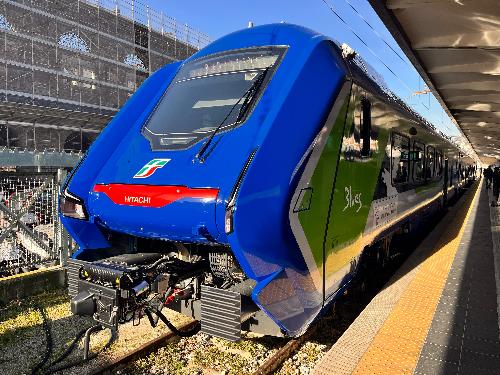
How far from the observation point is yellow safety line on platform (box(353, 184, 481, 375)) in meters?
3.51

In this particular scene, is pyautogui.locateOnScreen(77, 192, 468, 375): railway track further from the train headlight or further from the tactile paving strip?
the train headlight

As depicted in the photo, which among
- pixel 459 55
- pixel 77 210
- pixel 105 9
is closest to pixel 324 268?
pixel 77 210

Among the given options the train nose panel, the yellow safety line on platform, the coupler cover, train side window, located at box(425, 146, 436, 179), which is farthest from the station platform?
train side window, located at box(425, 146, 436, 179)

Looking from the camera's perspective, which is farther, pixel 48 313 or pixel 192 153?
pixel 48 313

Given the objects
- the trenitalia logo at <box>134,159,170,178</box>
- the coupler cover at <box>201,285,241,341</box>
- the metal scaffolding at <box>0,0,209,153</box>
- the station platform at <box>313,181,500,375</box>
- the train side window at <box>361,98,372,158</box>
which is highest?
the metal scaffolding at <box>0,0,209,153</box>

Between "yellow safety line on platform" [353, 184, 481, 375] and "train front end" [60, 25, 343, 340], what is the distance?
678mm

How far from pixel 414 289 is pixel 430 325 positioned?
1086 millimetres

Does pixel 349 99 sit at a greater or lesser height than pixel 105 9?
lesser

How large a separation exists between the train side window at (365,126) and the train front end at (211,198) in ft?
2.65

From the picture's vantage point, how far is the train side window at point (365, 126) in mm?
4798

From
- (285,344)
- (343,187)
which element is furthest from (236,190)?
(285,344)

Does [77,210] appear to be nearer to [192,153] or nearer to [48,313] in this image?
[192,153]

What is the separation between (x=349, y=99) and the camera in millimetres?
4332

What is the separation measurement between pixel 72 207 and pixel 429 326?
12.8 feet
